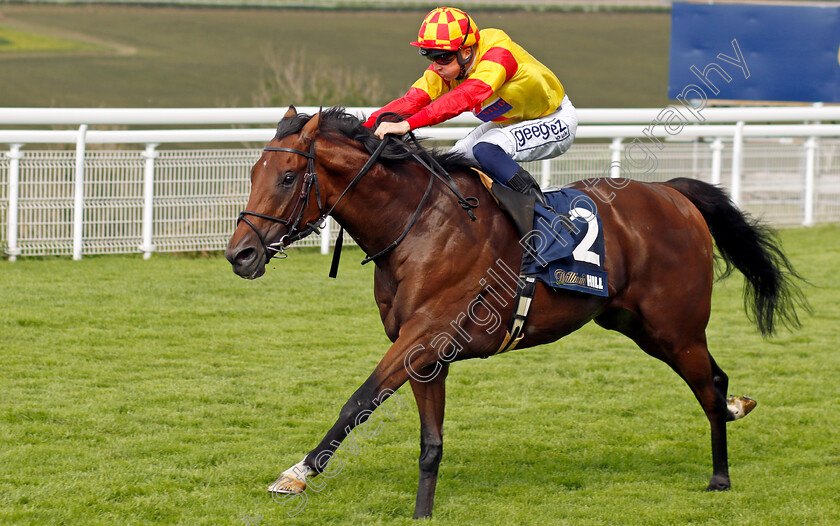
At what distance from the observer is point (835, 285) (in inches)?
325

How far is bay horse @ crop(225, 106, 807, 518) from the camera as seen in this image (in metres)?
3.46

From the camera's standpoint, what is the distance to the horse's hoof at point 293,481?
140 inches

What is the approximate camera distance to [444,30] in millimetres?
3742

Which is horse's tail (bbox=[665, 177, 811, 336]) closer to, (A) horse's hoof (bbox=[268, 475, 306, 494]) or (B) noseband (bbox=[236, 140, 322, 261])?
(B) noseband (bbox=[236, 140, 322, 261])

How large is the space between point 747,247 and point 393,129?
1.90m

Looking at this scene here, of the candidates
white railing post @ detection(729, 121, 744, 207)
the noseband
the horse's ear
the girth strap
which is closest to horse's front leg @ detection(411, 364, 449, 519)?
the girth strap

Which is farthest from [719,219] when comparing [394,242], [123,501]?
[123,501]

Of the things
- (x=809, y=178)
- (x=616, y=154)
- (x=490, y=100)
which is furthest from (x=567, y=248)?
(x=809, y=178)

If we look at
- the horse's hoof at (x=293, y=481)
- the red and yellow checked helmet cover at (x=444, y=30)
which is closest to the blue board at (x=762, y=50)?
the red and yellow checked helmet cover at (x=444, y=30)

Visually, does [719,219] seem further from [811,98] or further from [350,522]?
[811,98]

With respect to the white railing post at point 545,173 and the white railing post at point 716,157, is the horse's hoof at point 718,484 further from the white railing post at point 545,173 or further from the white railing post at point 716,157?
the white railing post at point 716,157

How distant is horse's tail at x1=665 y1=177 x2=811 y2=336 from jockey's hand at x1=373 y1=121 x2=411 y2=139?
4.99 feet

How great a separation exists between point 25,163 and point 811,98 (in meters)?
9.30

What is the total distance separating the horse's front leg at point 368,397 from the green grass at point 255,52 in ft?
52.3
